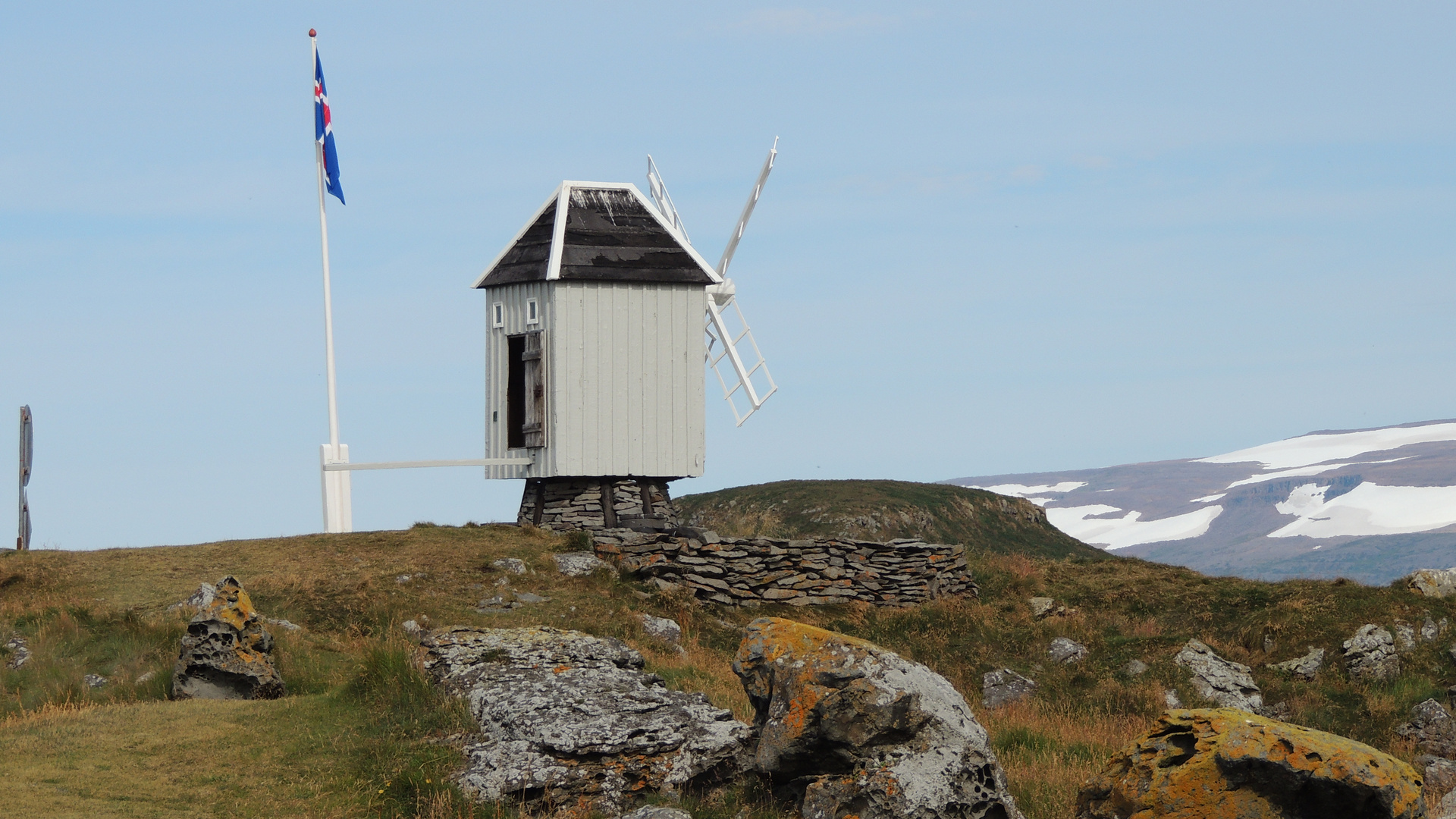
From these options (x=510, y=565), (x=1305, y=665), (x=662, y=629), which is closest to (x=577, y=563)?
(x=510, y=565)

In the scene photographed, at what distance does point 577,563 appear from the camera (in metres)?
22.6

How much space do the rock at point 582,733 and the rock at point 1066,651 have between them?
11.5m

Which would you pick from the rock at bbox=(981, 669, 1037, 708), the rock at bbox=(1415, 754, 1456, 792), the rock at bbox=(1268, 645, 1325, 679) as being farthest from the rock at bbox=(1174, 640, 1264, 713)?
the rock at bbox=(1415, 754, 1456, 792)

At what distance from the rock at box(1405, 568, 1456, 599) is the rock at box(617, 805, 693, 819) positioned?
1875 cm

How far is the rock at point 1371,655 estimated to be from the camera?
2094 centimetres

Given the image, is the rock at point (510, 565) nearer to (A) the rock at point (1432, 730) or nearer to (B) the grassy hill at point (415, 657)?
(B) the grassy hill at point (415, 657)

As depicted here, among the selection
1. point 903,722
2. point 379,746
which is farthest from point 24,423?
point 903,722

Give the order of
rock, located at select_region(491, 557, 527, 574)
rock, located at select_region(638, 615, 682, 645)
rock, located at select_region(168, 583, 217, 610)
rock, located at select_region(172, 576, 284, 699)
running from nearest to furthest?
rock, located at select_region(172, 576, 284, 699)
rock, located at select_region(168, 583, 217, 610)
rock, located at select_region(638, 615, 682, 645)
rock, located at select_region(491, 557, 527, 574)

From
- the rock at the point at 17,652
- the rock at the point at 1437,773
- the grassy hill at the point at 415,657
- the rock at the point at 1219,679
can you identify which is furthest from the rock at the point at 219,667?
the rock at the point at 1219,679

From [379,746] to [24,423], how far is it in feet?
51.9

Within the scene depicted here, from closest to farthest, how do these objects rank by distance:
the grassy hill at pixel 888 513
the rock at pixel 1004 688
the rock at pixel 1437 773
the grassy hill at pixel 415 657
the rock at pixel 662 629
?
the grassy hill at pixel 415 657 < the rock at pixel 1437 773 < the rock at pixel 662 629 < the rock at pixel 1004 688 < the grassy hill at pixel 888 513

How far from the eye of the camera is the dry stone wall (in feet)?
76.4

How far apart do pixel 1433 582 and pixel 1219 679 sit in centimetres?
614

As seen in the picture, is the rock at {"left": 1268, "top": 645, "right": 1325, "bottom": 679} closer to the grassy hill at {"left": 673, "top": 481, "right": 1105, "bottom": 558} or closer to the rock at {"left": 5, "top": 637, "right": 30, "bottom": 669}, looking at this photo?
the grassy hill at {"left": 673, "top": 481, "right": 1105, "bottom": 558}
